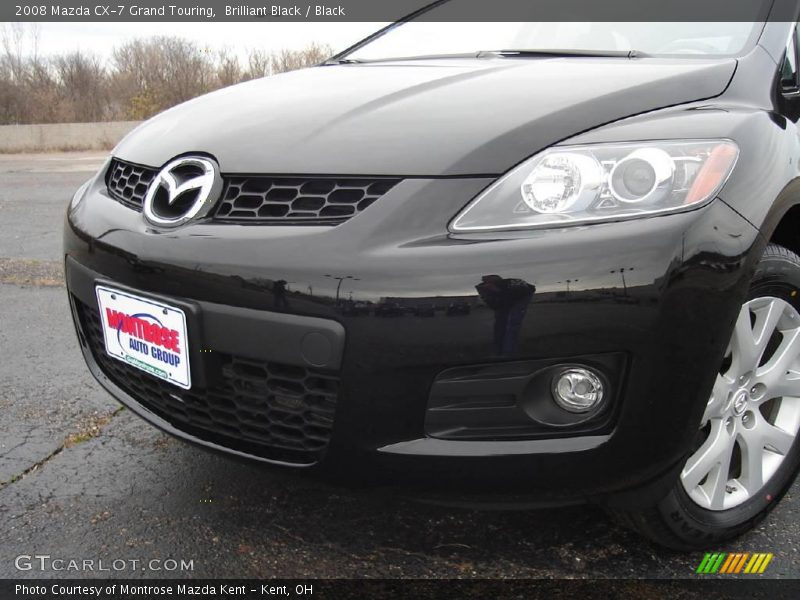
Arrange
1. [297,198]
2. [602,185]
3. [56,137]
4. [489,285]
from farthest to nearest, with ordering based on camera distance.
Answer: [56,137] → [297,198] → [602,185] → [489,285]

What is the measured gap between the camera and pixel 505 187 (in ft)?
4.82

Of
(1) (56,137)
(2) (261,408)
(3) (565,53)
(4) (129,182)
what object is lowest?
(1) (56,137)

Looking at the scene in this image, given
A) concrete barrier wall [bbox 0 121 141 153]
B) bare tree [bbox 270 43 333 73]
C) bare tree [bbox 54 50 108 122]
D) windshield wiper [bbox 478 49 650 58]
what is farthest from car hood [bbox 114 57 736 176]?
bare tree [bbox 54 50 108 122]

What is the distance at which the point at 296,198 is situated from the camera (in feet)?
5.14

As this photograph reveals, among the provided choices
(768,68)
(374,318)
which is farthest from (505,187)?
(768,68)

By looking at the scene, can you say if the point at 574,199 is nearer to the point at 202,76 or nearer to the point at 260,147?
the point at 260,147

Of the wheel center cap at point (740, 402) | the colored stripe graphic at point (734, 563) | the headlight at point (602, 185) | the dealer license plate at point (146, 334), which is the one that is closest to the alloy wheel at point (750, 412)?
the wheel center cap at point (740, 402)

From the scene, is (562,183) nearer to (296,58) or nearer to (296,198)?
(296,198)

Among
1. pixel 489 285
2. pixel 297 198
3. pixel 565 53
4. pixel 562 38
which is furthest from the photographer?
pixel 562 38

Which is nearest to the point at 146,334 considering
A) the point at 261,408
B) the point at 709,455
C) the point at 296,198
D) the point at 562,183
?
the point at 261,408

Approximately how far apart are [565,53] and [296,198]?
3.77ft

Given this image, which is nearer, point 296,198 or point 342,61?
point 296,198

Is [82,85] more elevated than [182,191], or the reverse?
[182,191]

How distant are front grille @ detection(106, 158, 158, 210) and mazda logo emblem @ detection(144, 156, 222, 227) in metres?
0.09
